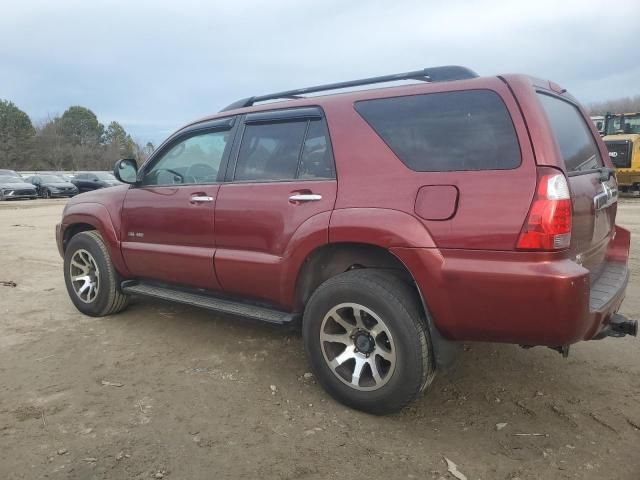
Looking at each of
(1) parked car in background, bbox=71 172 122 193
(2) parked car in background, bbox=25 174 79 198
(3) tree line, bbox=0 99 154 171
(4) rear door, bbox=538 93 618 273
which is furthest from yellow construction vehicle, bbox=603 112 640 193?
(3) tree line, bbox=0 99 154 171

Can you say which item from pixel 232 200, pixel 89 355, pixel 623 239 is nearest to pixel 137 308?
pixel 89 355

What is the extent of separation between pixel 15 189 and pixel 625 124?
26.2m

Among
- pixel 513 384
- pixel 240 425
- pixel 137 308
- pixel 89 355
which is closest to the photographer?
pixel 240 425

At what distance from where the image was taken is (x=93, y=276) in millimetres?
4863

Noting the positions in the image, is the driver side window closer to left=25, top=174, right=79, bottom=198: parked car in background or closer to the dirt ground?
the dirt ground

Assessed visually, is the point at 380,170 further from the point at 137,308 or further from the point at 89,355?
the point at 137,308

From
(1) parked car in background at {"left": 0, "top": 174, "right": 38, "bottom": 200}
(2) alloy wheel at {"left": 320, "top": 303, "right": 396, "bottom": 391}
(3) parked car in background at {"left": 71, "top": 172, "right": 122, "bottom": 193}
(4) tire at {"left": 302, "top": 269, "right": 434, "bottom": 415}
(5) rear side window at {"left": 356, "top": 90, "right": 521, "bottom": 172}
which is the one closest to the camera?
(5) rear side window at {"left": 356, "top": 90, "right": 521, "bottom": 172}

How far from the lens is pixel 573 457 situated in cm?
257

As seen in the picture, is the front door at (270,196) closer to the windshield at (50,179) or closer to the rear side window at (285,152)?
the rear side window at (285,152)

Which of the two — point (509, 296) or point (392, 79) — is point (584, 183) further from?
point (392, 79)

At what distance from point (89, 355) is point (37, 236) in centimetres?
814

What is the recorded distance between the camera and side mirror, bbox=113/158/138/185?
14.4 feet

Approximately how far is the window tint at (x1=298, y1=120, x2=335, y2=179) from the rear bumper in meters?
0.76

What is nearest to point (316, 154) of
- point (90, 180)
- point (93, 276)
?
point (93, 276)
